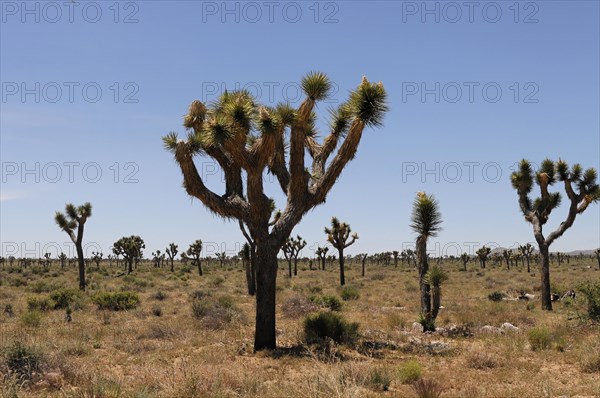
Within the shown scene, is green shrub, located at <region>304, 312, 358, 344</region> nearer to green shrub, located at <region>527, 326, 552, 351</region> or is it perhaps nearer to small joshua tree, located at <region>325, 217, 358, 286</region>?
green shrub, located at <region>527, 326, 552, 351</region>

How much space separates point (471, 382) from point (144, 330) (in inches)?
422

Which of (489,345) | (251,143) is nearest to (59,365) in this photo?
(251,143)

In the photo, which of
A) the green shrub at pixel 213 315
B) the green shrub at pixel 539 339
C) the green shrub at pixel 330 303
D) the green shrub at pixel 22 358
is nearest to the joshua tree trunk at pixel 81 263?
the green shrub at pixel 213 315

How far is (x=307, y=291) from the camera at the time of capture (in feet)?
103

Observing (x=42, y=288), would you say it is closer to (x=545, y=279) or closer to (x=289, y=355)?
(x=289, y=355)

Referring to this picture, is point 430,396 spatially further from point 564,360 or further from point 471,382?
point 564,360

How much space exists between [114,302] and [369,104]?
15.9m

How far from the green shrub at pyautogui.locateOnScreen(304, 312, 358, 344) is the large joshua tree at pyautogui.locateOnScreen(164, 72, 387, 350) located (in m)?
1.40

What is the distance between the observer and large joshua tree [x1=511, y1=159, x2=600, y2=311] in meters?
21.2

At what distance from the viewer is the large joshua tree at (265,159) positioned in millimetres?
12477

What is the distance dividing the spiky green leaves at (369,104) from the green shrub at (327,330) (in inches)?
225

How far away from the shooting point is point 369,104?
1282cm

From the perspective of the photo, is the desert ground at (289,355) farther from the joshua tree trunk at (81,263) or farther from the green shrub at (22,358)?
the joshua tree trunk at (81,263)

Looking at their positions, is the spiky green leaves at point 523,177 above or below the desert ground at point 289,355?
above
